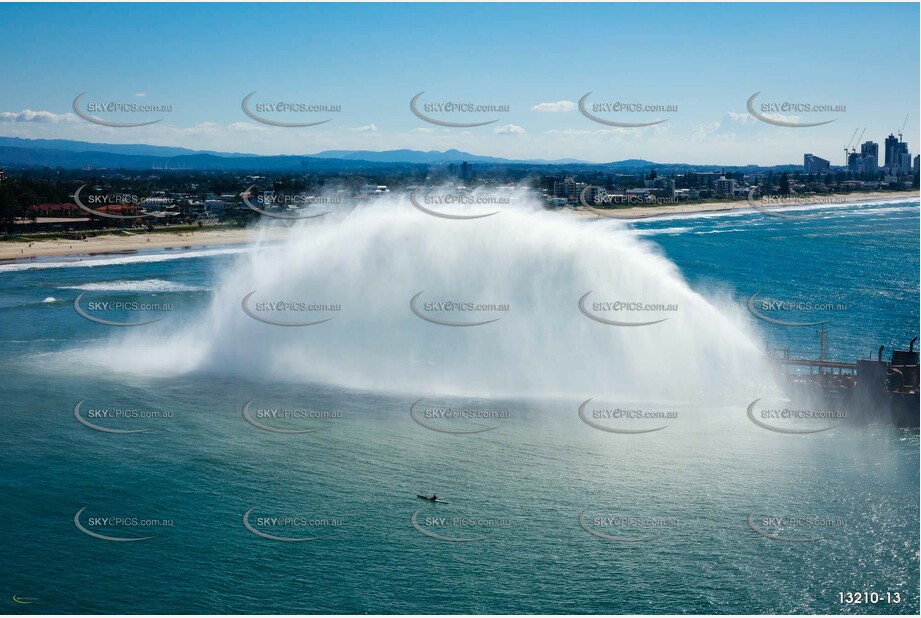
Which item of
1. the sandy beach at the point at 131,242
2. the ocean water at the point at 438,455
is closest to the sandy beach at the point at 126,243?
the sandy beach at the point at 131,242

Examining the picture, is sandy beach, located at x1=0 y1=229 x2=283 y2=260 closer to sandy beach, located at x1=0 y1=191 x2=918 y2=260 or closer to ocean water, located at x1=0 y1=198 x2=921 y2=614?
sandy beach, located at x1=0 y1=191 x2=918 y2=260

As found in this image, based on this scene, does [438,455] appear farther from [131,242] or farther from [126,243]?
[131,242]

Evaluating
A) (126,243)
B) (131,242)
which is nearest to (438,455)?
(126,243)

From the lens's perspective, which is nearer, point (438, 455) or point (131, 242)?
point (438, 455)

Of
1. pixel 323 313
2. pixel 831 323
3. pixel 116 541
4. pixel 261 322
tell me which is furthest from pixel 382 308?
pixel 831 323

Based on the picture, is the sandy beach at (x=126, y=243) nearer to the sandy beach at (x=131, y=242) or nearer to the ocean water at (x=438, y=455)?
the sandy beach at (x=131, y=242)

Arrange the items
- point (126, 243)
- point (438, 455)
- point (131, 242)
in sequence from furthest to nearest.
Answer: point (131, 242)
point (126, 243)
point (438, 455)

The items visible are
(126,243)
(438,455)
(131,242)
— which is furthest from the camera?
(131,242)

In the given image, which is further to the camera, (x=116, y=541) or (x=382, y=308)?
(x=382, y=308)

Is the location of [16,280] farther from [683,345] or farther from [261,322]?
[683,345]
